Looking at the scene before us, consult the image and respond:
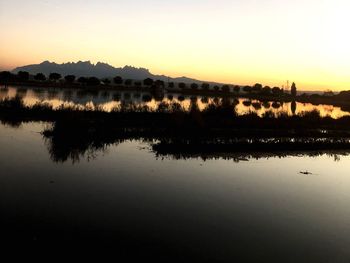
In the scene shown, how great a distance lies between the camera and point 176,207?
1077cm

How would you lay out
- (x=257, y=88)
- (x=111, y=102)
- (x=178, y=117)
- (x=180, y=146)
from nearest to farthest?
(x=180, y=146) → (x=178, y=117) → (x=111, y=102) → (x=257, y=88)

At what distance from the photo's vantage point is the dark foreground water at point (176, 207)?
820cm

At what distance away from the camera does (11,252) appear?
285 inches

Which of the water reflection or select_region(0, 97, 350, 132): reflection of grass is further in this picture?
select_region(0, 97, 350, 132): reflection of grass

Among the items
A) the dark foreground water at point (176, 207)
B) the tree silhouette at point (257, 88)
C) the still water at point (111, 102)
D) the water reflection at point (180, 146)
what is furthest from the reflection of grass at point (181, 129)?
the tree silhouette at point (257, 88)

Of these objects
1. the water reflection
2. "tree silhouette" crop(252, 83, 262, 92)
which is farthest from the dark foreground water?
"tree silhouette" crop(252, 83, 262, 92)

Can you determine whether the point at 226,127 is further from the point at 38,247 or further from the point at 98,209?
the point at 38,247

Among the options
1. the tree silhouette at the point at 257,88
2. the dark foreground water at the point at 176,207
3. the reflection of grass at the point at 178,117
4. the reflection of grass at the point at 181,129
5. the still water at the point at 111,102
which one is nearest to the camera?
the dark foreground water at the point at 176,207

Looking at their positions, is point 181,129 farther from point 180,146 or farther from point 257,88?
point 257,88

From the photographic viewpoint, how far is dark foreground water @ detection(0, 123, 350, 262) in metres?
8.20

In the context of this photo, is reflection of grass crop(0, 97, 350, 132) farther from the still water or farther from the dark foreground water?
the dark foreground water

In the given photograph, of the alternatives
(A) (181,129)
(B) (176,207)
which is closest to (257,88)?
(A) (181,129)

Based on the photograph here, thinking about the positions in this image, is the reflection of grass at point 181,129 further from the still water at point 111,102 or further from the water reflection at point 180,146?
the still water at point 111,102

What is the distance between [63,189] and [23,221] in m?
2.85
